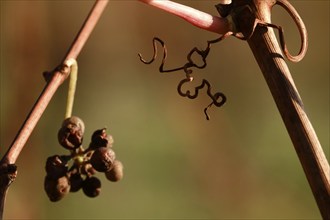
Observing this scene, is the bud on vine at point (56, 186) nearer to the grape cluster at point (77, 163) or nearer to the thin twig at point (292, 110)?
the grape cluster at point (77, 163)

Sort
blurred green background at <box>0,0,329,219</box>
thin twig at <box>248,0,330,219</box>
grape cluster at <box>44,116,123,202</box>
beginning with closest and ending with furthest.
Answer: thin twig at <box>248,0,330,219</box>, grape cluster at <box>44,116,123,202</box>, blurred green background at <box>0,0,329,219</box>

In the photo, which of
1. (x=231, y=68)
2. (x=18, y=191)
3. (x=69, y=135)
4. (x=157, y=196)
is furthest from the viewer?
(x=231, y=68)

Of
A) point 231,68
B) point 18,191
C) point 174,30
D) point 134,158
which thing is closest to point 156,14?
point 174,30

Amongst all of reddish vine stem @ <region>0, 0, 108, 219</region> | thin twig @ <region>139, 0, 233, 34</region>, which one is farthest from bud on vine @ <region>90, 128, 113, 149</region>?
thin twig @ <region>139, 0, 233, 34</region>

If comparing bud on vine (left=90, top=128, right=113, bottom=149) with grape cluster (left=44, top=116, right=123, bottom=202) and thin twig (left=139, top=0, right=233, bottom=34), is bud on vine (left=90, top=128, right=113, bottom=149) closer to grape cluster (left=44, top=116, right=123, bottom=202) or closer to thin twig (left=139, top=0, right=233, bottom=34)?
grape cluster (left=44, top=116, right=123, bottom=202)

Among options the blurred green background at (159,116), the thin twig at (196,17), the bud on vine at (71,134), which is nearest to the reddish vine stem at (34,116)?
the bud on vine at (71,134)

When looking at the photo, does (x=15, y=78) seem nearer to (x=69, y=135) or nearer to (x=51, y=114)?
(x=51, y=114)
